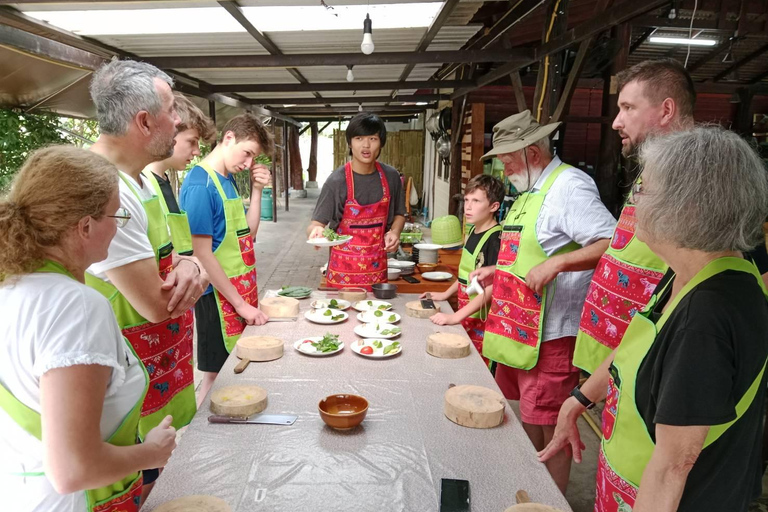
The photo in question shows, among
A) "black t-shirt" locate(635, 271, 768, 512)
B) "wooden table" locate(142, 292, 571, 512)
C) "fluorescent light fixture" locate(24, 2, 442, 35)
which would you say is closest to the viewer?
"black t-shirt" locate(635, 271, 768, 512)

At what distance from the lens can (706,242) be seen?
1194mm

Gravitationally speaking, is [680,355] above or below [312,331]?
above

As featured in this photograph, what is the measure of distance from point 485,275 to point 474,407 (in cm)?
135

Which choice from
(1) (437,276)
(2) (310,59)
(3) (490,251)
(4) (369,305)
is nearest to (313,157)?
(2) (310,59)

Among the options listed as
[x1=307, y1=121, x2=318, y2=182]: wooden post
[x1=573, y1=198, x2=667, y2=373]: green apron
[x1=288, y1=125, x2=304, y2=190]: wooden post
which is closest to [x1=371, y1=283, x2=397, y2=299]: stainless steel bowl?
[x1=573, y1=198, x2=667, y2=373]: green apron

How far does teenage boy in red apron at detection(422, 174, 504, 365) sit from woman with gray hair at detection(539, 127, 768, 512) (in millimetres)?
1807

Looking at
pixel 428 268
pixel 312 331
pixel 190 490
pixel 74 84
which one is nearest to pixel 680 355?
pixel 190 490

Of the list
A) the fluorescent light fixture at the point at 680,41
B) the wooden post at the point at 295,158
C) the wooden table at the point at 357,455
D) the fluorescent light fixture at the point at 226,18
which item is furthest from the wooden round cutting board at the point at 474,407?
the wooden post at the point at 295,158

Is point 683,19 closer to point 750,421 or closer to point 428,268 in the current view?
point 428,268

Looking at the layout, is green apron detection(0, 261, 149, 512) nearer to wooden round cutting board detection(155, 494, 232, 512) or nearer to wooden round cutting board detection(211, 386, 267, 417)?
wooden round cutting board detection(155, 494, 232, 512)

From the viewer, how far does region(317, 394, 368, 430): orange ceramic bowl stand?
1.67 meters

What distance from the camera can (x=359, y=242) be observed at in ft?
13.0

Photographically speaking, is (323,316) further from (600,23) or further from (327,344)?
(600,23)

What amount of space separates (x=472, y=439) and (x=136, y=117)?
1.69 meters
